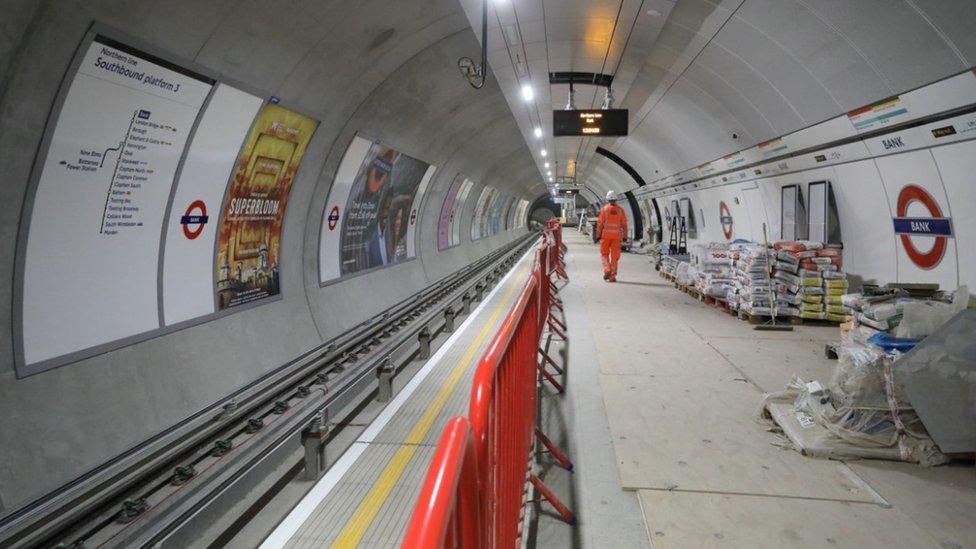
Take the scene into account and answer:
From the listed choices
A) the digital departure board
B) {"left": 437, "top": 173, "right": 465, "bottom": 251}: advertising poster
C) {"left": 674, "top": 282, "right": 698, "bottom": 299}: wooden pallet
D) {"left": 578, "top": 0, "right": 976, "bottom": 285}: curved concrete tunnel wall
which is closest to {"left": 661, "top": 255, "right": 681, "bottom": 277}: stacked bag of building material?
{"left": 674, "top": 282, "right": 698, "bottom": 299}: wooden pallet

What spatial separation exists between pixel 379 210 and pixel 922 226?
8.13m

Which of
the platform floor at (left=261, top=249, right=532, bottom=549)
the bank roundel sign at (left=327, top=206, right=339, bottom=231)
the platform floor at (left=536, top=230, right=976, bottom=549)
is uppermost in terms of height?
the bank roundel sign at (left=327, top=206, right=339, bottom=231)

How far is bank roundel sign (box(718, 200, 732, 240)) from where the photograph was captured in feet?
45.8

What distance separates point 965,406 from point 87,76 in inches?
246

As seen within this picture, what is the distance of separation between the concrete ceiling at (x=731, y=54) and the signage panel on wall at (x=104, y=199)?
3.88 meters

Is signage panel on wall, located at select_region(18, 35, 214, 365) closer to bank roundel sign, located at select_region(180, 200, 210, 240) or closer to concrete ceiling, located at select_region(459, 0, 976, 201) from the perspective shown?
bank roundel sign, located at select_region(180, 200, 210, 240)

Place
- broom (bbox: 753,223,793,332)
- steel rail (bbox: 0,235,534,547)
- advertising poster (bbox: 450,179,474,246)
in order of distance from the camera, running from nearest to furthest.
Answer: steel rail (bbox: 0,235,534,547) < broom (bbox: 753,223,793,332) < advertising poster (bbox: 450,179,474,246)

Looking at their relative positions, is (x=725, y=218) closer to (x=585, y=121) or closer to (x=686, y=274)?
(x=686, y=274)

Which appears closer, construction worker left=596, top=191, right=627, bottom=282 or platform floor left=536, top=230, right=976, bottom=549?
platform floor left=536, top=230, right=976, bottom=549

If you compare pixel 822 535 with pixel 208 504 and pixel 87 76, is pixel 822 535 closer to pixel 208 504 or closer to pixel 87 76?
pixel 208 504

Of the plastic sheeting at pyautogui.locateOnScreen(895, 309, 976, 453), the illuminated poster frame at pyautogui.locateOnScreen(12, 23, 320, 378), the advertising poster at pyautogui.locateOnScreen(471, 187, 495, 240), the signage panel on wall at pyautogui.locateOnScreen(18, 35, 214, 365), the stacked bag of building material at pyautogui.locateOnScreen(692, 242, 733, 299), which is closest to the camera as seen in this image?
the illuminated poster frame at pyautogui.locateOnScreen(12, 23, 320, 378)

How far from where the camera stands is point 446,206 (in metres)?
14.9

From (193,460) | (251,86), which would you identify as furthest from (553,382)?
(251,86)

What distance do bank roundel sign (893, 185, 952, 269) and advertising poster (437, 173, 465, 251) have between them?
9.91 meters
